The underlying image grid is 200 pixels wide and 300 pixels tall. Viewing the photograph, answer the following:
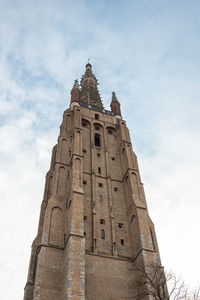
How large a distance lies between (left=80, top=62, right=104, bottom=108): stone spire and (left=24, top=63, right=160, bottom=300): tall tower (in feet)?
38.9

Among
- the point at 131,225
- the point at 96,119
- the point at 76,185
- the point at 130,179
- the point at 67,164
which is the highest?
the point at 96,119

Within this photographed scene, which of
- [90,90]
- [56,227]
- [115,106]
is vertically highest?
[90,90]

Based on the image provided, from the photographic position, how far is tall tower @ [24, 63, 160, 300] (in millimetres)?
20094

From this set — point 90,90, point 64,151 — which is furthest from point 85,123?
point 90,90

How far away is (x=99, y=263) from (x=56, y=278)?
3.46 m

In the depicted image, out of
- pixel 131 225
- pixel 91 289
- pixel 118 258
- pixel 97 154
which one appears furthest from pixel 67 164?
pixel 91 289

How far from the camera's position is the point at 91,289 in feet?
66.0

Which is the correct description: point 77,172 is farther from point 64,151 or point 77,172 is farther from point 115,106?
point 115,106

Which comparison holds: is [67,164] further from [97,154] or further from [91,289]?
[91,289]

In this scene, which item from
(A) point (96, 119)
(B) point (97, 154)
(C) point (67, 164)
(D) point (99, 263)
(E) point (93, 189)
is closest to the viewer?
(D) point (99, 263)

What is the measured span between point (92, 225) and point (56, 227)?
3229mm

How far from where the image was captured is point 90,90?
5259cm

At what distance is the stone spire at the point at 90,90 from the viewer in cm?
4833

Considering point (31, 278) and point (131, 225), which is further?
point (131, 225)
